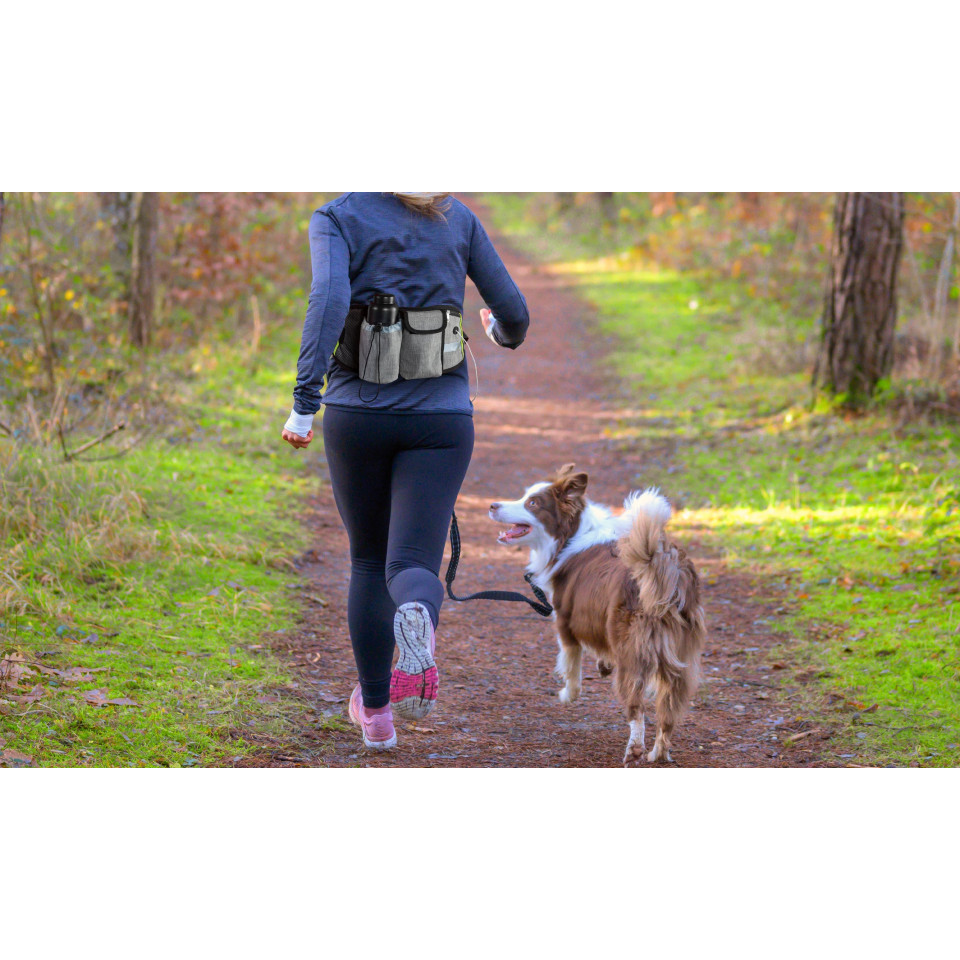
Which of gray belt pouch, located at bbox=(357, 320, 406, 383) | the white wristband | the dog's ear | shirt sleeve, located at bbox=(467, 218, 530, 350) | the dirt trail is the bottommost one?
the dirt trail

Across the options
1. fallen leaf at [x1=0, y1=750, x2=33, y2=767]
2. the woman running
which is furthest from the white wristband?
fallen leaf at [x1=0, y1=750, x2=33, y2=767]

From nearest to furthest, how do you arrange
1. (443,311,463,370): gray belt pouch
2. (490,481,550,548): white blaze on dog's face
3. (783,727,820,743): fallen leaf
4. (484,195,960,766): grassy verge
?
(443,311,463,370): gray belt pouch
(783,727,820,743): fallen leaf
(484,195,960,766): grassy verge
(490,481,550,548): white blaze on dog's face

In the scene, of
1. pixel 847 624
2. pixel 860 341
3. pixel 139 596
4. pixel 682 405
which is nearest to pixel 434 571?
pixel 139 596

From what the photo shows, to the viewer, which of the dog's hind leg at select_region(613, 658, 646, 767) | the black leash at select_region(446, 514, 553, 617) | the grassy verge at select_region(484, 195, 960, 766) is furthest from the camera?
the grassy verge at select_region(484, 195, 960, 766)

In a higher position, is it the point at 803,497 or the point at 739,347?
the point at 739,347

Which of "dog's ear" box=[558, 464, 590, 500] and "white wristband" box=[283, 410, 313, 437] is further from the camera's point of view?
"dog's ear" box=[558, 464, 590, 500]

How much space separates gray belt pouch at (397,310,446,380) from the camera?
3260 millimetres

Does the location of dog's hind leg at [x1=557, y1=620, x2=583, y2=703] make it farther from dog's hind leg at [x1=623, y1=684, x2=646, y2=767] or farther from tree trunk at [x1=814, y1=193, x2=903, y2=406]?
tree trunk at [x1=814, y1=193, x2=903, y2=406]

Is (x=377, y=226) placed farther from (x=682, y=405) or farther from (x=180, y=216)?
(x=180, y=216)

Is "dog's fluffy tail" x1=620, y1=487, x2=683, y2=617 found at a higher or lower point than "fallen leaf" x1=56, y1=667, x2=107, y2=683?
higher

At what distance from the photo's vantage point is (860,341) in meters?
9.26

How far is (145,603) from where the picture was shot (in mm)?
5215

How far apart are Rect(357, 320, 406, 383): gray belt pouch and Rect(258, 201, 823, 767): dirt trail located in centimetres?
168
